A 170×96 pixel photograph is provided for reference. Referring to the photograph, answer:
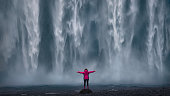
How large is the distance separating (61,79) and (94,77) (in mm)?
7261

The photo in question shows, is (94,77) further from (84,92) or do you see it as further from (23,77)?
(84,92)

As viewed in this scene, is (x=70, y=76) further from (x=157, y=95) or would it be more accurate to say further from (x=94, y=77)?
(x=157, y=95)

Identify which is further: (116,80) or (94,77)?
(94,77)

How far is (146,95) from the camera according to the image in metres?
14.5

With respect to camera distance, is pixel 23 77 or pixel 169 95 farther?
pixel 23 77

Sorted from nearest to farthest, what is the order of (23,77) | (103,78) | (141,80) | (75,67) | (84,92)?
(84,92)
(141,80)
(103,78)
(75,67)
(23,77)

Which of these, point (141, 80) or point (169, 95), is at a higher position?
point (141, 80)

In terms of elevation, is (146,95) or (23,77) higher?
(23,77)

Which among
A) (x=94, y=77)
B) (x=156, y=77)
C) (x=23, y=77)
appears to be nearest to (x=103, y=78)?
(x=94, y=77)

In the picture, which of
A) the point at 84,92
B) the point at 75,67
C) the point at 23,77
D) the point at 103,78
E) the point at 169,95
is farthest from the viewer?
the point at 23,77

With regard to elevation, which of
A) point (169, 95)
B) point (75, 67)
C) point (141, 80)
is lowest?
point (169, 95)

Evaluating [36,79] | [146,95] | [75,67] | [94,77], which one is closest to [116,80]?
[94,77]

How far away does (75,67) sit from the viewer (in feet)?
162

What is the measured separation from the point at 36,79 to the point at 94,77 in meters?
12.8
